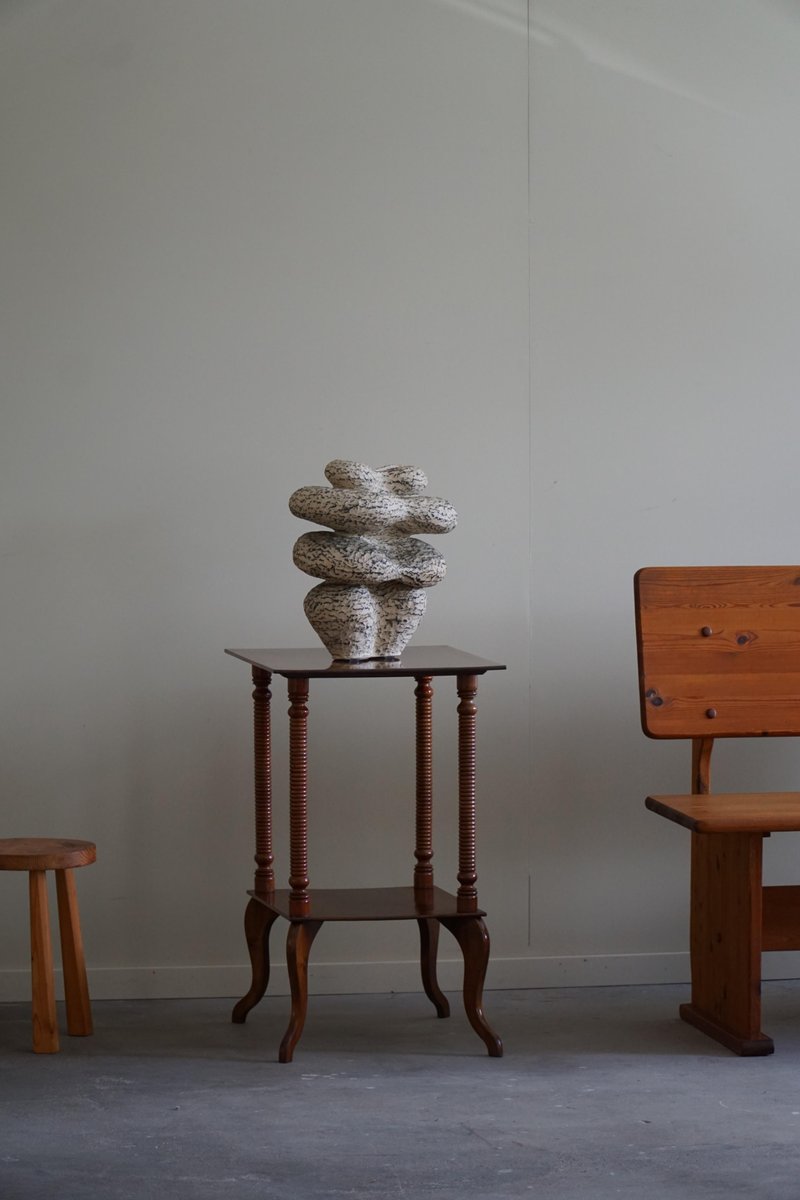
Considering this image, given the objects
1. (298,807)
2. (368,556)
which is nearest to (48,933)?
(298,807)

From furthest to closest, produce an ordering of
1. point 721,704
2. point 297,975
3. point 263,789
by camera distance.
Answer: point 721,704
point 263,789
point 297,975

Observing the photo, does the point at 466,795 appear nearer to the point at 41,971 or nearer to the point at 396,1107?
the point at 396,1107

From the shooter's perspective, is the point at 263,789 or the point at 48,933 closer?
the point at 48,933

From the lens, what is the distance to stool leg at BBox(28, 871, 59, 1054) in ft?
9.61

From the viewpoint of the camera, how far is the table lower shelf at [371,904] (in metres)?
2.88

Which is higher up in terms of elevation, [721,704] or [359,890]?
[721,704]

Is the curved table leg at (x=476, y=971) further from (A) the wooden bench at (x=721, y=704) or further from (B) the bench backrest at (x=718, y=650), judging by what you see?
(B) the bench backrest at (x=718, y=650)

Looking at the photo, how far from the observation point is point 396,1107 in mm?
2613

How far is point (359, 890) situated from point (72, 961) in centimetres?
63

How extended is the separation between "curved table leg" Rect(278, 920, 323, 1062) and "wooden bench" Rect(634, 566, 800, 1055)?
794 millimetres

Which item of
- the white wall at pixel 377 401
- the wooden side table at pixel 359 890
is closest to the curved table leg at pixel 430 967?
the wooden side table at pixel 359 890

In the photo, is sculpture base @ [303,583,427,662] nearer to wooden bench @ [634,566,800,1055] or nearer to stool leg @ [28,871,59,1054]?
wooden bench @ [634,566,800,1055]

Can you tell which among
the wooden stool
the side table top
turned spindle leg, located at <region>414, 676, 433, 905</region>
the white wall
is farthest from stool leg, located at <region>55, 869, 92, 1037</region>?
turned spindle leg, located at <region>414, 676, 433, 905</region>

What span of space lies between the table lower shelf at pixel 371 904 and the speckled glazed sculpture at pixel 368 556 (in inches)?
20.4
